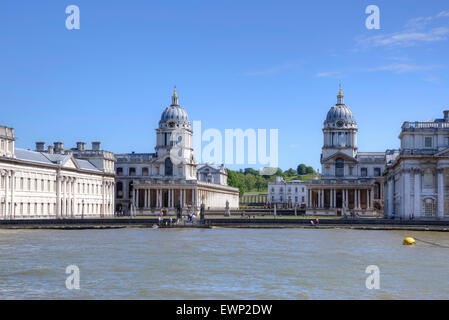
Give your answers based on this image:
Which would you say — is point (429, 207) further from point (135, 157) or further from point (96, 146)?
point (135, 157)

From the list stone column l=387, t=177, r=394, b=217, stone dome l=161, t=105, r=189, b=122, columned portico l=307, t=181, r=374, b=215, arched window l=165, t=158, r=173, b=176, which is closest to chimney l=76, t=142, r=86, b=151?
arched window l=165, t=158, r=173, b=176

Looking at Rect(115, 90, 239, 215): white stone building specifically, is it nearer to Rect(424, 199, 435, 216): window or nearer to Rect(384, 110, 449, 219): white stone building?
Rect(384, 110, 449, 219): white stone building

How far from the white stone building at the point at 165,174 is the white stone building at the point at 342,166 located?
829 inches

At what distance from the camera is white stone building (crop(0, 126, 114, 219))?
85.2 meters

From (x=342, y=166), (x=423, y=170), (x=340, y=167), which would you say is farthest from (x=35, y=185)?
(x=342, y=166)

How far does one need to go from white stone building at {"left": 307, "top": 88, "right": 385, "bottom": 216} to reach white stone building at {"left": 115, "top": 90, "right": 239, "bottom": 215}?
21.1 m

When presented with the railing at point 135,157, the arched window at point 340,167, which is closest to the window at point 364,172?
the arched window at point 340,167

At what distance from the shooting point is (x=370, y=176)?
135 m

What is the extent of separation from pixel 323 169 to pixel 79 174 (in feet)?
163

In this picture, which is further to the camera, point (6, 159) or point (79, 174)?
point (79, 174)

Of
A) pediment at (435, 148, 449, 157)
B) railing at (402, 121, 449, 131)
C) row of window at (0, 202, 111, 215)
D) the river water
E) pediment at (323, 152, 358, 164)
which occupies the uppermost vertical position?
railing at (402, 121, 449, 131)

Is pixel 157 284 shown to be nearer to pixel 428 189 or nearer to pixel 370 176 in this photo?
pixel 428 189

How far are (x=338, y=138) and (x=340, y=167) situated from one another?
5769 millimetres
